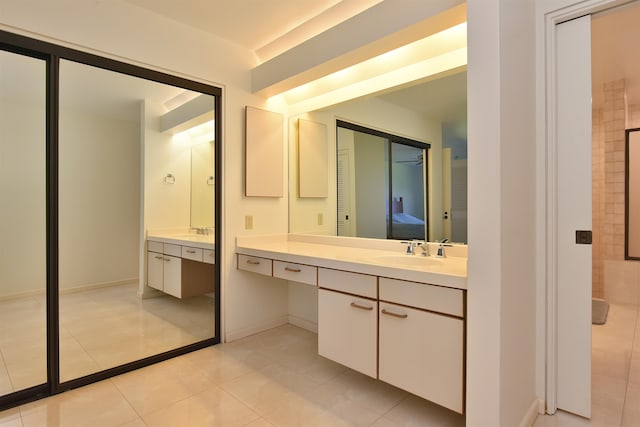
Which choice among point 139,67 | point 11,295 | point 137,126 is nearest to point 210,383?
point 11,295

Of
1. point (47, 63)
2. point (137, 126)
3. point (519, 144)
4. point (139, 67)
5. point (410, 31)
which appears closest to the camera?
point (519, 144)

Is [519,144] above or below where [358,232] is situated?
above

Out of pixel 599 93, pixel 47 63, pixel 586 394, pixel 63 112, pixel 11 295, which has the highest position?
pixel 599 93

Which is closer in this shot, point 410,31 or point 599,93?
point 410,31

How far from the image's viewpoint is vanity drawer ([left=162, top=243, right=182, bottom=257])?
108 inches

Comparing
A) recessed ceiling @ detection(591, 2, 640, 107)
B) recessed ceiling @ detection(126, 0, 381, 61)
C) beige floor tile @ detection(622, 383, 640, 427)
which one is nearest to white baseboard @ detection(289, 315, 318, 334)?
beige floor tile @ detection(622, 383, 640, 427)

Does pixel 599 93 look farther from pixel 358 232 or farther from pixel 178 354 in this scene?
pixel 178 354

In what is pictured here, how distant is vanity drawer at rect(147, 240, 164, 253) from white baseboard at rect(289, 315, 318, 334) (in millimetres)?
1339

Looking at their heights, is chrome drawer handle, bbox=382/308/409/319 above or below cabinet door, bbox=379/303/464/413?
above

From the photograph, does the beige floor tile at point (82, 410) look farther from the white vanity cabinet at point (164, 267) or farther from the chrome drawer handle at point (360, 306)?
the chrome drawer handle at point (360, 306)

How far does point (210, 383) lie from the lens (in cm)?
211

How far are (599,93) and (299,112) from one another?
11.5 feet

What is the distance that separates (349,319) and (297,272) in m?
0.52

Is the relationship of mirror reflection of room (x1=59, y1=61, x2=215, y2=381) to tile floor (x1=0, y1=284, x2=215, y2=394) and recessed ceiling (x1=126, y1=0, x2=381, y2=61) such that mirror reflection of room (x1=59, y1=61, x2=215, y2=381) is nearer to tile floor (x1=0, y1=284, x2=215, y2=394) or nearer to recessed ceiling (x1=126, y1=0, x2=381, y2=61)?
tile floor (x1=0, y1=284, x2=215, y2=394)
